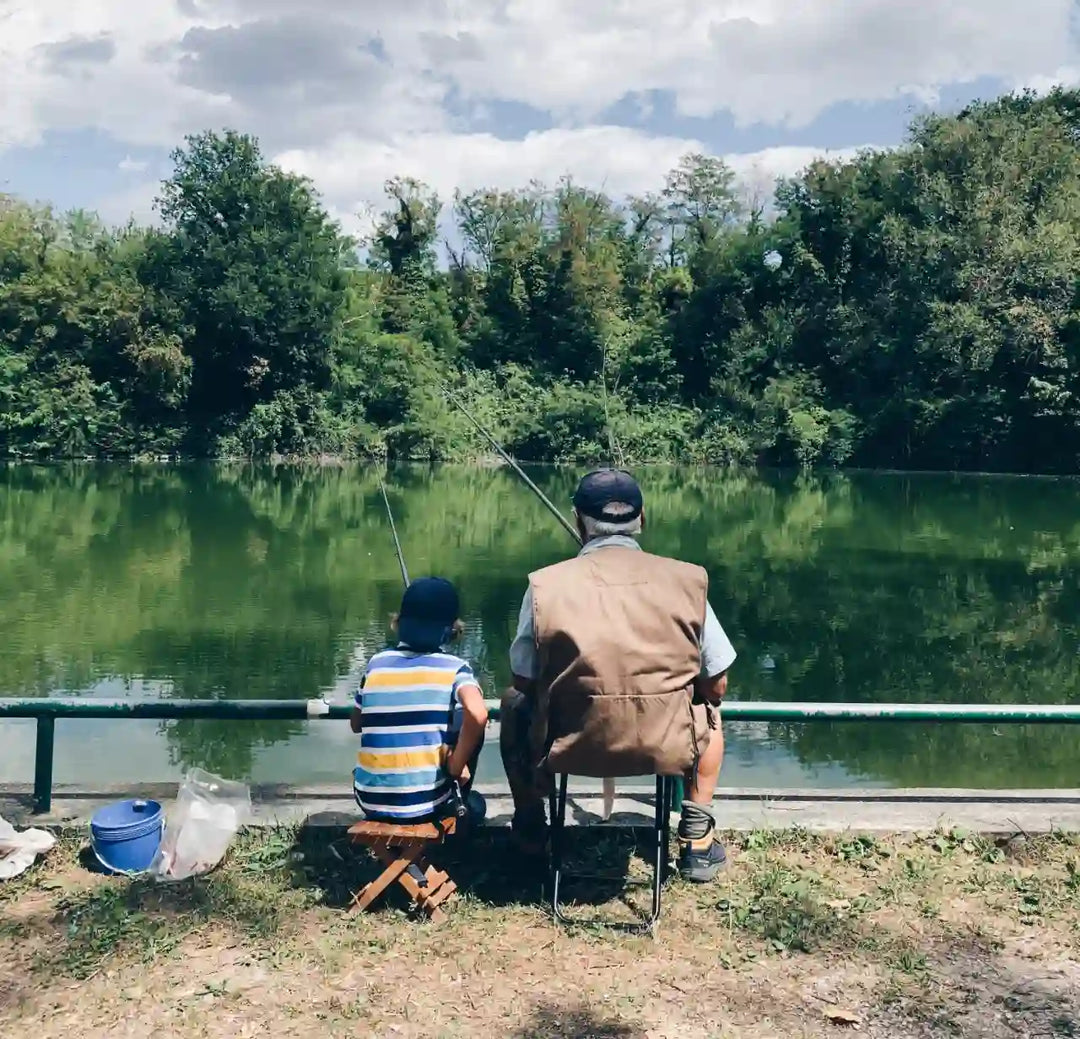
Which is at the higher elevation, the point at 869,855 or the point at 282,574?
the point at 869,855

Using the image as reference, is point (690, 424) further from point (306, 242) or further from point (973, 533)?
point (973, 533)

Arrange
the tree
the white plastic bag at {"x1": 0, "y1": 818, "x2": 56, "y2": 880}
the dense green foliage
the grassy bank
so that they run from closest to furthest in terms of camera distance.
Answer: the grassy bank < the white plastic bag at {"x1": 0, "y1": 818, "x2": 56, "y2": 880} < the dense green foliage < the tree

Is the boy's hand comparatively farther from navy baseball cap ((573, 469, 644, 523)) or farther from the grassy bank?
navy baseball cap ((573, 469, 644, 523))

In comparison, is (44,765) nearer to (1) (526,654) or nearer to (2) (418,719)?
(2) (418,719)

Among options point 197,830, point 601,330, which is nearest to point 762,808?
point 197,830

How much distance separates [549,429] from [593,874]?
3541 centimetres

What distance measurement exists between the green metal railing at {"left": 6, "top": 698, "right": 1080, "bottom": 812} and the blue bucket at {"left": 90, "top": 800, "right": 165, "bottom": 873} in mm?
409

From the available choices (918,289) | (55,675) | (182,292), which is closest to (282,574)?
(55,675)

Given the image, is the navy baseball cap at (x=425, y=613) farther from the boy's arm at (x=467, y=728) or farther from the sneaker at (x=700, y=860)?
the sneaker at (x=700, y=860)

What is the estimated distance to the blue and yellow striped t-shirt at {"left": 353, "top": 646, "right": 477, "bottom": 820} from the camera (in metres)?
3.20

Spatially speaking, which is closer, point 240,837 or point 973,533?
point 240,837

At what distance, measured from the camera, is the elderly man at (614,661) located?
2973mm

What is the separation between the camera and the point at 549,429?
126 ft

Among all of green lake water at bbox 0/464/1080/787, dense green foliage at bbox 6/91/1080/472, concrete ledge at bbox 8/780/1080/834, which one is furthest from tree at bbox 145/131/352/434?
concrete ledge at bbox 8/780/1080/834
